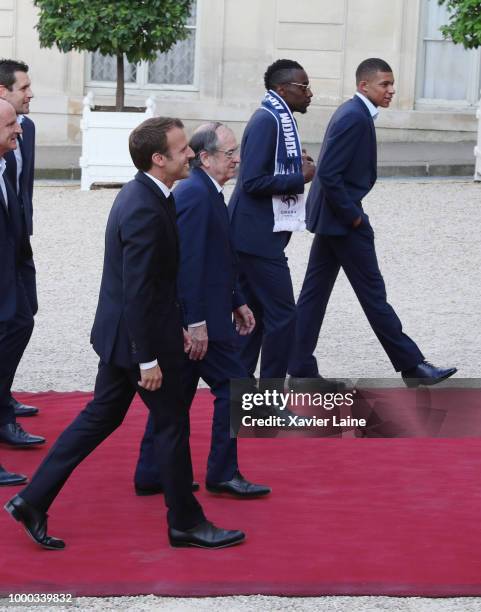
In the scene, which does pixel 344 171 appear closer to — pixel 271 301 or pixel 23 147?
pixel 271 301

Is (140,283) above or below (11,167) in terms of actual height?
below

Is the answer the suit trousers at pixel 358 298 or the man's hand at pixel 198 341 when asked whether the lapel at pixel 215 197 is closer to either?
the man's hand at pixel 198 341

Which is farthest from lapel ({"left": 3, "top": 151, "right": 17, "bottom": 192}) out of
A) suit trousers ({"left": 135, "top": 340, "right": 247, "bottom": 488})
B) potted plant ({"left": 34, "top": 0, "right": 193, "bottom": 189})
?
potted plant ({"left": 34, "top": 0, "right": 193, "bottom": 189})

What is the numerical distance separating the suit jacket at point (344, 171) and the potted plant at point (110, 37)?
857cm

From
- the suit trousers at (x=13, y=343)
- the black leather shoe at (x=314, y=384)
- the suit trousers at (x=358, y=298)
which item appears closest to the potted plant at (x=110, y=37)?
the suit trousers at (x=358, y=298)

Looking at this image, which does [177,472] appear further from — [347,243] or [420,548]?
[347,243]

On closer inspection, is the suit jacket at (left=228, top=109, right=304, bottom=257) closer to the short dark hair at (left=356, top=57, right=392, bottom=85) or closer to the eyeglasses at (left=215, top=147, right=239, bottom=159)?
the short dark hair at (left=356, top=57, right=392, bottom=85)

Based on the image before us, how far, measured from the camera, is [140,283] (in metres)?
5.62

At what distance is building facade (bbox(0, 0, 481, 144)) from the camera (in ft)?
70.1

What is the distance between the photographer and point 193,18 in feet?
71.7

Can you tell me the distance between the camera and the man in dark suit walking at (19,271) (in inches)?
289

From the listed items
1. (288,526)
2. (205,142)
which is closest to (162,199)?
(205,142)

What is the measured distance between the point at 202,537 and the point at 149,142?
1446mm

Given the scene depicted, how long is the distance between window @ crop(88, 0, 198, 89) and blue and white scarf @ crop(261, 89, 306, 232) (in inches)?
555
